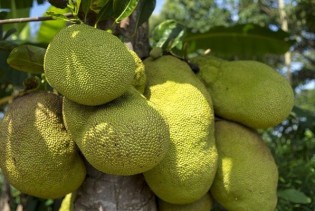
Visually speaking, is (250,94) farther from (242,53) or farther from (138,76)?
(242,53)

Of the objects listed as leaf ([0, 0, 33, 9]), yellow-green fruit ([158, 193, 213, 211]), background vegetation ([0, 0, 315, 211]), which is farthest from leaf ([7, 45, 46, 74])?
leaf ([0, 0, 33, 9])

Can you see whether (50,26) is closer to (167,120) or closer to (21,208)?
(21,208)

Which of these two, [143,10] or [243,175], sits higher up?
[143,10]

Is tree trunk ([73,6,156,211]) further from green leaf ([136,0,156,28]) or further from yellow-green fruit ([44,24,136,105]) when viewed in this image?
green leaf ([136,0,156,28])

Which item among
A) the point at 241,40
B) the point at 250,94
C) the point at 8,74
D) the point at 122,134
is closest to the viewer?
the point at 122,134

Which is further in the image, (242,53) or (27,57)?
(242,53)

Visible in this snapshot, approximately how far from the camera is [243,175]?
127 cm

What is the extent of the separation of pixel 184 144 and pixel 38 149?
0.35 metres

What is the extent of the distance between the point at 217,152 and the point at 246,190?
5.0 inches

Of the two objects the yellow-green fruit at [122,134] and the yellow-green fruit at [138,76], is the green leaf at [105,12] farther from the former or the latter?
the yellow-green fruit at [122,134]

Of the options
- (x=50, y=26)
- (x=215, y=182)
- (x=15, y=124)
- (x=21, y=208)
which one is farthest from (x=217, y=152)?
(x=50, y=26)

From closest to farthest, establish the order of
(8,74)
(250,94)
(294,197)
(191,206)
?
(191,206) → (250,94) → (294,197) → (8,74)

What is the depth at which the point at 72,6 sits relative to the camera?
45.1 inches

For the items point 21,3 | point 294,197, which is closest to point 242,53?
point 294,197
